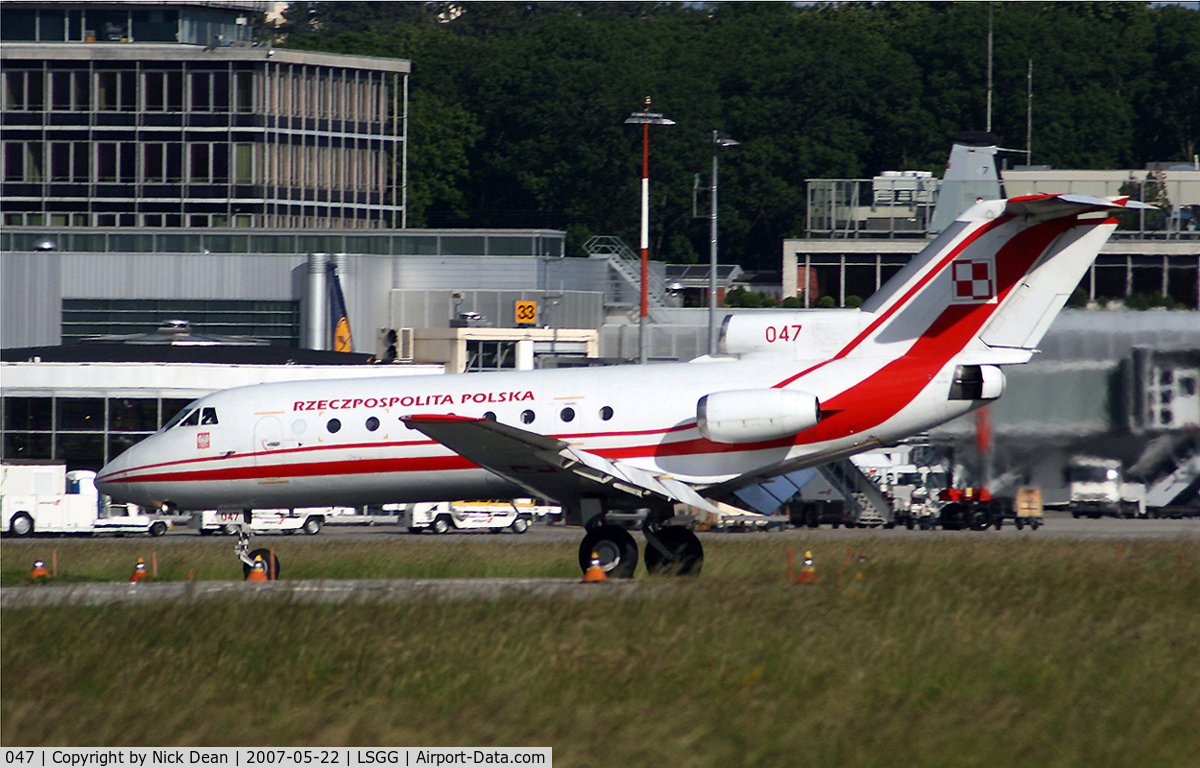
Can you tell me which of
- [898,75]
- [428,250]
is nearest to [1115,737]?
[428,250]

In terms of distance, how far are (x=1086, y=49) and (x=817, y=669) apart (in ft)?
348

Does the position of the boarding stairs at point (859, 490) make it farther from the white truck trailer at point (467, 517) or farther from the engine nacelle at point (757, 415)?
the engine nacelle at point (757, 415)

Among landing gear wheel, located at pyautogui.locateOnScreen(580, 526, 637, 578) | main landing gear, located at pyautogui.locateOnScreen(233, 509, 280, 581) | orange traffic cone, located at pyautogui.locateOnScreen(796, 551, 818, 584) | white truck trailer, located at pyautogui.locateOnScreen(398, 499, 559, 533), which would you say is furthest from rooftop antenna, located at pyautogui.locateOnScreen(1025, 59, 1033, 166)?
orange traffic cone, located at pyautogui.locateOnScreen(796, 551, 818, 584)

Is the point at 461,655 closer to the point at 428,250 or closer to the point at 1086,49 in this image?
the point at 428,250

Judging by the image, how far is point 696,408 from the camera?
68.3ft

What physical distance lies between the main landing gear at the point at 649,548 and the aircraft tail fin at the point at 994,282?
3.57m

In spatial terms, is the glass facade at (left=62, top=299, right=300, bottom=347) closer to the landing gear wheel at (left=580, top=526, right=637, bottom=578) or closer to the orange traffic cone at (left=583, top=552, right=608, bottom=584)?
the landing gear wheel at (left=580, top=526, right=637, bottom=578)

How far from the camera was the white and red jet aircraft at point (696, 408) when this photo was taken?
66.6ft

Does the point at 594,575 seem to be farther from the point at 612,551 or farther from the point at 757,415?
the point at 757,415

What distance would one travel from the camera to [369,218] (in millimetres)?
84125

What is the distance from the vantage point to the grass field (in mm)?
10031

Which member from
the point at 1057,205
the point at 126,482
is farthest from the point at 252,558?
the point at 1057,205
